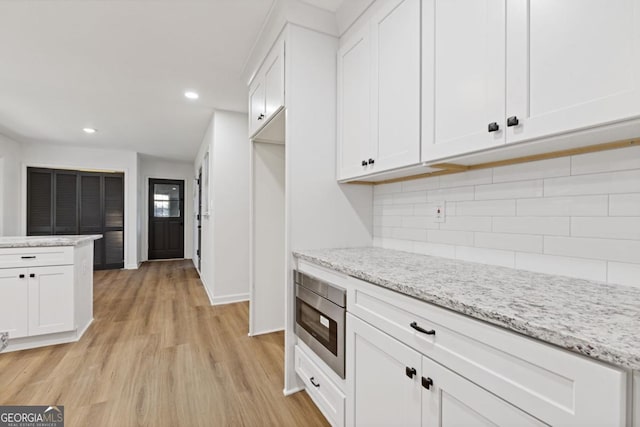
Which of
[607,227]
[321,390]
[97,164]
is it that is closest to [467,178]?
[607,227]

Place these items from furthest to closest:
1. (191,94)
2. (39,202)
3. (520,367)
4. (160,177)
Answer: (160,177), (39,202), (191,94), (520,367)

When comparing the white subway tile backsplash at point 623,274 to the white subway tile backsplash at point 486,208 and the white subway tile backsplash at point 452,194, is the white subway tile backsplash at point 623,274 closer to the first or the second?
the white subway tile backsplash at point 486,208

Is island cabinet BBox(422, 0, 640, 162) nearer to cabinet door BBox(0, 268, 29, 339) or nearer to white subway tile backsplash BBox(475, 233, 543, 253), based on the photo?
white subway tile backsplash BBox(475, 233, 543, 253)

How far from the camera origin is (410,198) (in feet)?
6.16

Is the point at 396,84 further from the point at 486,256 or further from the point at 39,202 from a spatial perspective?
the point at 39,202

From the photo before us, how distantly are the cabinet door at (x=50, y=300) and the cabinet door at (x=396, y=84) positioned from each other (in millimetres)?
2862

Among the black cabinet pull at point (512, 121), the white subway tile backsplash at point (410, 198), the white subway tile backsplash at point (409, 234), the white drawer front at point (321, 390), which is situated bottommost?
the white drawer front at point (321, 390)

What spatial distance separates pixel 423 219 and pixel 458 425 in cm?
110

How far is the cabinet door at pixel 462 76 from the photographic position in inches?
43.3

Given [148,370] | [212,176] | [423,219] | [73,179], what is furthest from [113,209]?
[423,219]

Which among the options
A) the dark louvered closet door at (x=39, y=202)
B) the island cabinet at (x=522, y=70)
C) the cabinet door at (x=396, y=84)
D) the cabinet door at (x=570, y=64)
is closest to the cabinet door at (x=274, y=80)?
the cabinet door at (x=396, y=84)

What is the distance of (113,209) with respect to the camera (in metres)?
6.25

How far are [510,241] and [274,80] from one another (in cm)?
178

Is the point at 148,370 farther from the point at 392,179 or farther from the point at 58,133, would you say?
the point at 58,133
